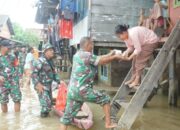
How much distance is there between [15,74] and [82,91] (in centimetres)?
333

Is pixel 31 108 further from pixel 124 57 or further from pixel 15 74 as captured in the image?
pixel 124 57

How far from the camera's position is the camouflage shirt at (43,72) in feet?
23.8

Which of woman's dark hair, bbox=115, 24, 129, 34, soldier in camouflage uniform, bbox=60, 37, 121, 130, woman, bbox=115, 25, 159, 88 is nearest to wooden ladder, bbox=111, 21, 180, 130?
soldier in camouflage uniform, bbox=60, 37, 121, 130

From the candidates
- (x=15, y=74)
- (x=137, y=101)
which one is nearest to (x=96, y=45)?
(x=15, y=74)

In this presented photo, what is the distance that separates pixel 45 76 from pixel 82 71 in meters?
2.50

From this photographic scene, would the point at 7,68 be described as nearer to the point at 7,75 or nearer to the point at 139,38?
the point at 7,75

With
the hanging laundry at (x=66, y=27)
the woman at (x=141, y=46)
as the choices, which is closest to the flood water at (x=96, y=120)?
the woman at (x=141, y=46)

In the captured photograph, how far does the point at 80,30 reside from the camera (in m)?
13.5

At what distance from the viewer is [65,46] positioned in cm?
1923

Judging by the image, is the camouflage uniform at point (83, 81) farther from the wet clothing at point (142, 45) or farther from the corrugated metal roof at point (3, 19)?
the corrugated metal roof at point (3, 19)

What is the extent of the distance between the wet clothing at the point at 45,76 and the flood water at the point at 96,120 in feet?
1.28

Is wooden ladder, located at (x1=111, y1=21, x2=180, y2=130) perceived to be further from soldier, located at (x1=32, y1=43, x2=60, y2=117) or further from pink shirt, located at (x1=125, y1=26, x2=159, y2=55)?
soldier, located at (x1=32, y1=43, x2=60, y2=117)

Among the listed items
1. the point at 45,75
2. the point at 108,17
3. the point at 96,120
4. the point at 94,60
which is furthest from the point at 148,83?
the point at 108,17

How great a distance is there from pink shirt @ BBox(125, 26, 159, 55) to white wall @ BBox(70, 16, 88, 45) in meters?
5.80
